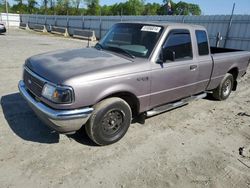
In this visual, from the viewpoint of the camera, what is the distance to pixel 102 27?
2652 centimetres

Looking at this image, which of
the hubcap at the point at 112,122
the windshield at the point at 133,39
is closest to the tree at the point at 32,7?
the windshield at the point at 133,39

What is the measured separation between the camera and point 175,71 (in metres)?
4.58

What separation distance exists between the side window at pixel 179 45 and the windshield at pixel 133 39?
246 mm

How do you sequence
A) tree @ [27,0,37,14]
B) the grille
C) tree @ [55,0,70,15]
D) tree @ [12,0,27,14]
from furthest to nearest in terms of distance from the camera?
tree @ [12,0,27,14], tree @ [27,0,37,14], tree @ [55,0,70,15], the grille

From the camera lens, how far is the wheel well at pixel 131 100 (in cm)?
395

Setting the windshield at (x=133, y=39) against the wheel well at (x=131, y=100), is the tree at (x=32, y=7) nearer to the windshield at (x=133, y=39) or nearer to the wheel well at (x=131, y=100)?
the windshield at (x=133, y=39)

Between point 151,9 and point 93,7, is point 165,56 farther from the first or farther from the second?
point 151,9

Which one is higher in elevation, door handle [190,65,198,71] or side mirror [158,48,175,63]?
side mirror [158,48,175,63]

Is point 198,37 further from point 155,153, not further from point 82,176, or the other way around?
point 82,176

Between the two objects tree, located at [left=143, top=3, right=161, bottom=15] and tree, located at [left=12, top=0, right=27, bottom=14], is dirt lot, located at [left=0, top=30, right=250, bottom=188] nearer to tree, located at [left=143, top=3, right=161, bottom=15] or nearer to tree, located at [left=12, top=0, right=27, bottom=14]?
tree, located at [left=12, top=0, right=27, bottom=14]

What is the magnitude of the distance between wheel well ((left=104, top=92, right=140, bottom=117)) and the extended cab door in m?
0.32

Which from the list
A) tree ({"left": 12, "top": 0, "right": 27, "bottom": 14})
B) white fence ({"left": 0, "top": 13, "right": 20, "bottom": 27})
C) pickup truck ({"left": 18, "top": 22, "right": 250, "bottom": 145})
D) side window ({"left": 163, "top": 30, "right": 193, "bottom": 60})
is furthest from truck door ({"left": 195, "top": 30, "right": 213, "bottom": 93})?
tree ({"left": 12, "top": 0, "right": 27, "bottom": 14})

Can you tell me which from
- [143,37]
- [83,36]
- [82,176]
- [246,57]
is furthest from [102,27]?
[82,176]

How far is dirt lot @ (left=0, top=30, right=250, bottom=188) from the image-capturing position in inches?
125
